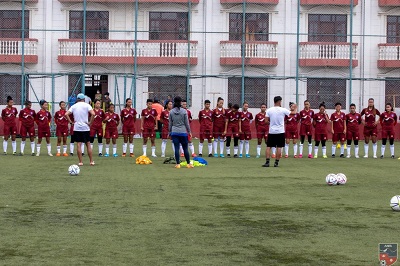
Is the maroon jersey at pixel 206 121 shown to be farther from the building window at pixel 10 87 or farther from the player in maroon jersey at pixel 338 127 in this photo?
the building window at pixel 10 87

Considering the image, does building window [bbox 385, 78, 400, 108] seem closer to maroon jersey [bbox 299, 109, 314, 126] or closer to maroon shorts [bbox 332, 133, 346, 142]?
maroon shorts [bbox 332, 133, 346, 142]

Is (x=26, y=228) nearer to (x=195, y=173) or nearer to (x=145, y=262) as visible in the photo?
(x=145, y=262)

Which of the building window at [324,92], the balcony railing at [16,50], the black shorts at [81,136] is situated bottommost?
the black shorts at [81,136]

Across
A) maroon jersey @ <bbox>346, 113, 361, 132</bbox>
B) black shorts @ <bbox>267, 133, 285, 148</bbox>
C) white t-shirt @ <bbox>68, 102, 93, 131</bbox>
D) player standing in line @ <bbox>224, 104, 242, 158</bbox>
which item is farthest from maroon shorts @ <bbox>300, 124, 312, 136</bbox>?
white t-shirt @ <bbox>68, 102, 93, 131</bbox>

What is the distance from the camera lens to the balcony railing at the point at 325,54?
146 feet

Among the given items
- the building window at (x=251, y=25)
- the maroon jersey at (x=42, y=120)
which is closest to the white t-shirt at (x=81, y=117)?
the maroon jersey at (x=42, y=120)

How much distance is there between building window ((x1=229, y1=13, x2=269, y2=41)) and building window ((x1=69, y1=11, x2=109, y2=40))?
6644mm

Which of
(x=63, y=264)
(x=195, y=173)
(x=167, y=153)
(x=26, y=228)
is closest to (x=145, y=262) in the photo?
(x=63, y=264)

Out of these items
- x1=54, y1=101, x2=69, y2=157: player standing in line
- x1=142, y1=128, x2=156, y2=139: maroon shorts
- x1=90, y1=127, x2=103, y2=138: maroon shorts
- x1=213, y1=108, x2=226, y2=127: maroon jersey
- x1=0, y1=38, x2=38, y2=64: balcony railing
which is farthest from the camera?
x1=0, y1=38, x2=38, y2=64: balcony railing

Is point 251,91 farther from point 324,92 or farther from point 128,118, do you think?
point 128,118

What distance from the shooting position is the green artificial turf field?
1028cm

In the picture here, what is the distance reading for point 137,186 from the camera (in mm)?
18516

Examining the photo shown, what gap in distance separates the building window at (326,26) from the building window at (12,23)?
1497cm

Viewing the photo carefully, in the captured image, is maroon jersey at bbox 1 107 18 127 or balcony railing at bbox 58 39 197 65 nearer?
maroon jersey at bbox 1 107 18 127
